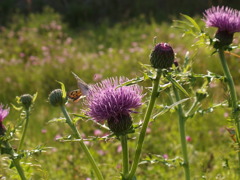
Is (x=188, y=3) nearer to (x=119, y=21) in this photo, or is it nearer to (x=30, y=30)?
(x=119, y=21)

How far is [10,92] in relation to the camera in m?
6.07

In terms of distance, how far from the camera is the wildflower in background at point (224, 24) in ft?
6.42

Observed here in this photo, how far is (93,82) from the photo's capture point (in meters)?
5.95

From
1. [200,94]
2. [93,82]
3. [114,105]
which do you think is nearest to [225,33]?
[200,94]

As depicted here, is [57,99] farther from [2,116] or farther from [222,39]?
[222,39]

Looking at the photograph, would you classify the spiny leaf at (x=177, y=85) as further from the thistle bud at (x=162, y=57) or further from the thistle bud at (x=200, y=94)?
the thistle bud at (x=200, y=94)

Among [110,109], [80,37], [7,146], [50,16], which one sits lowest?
[7,146]

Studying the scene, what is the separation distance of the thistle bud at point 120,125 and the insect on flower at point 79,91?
0.22m

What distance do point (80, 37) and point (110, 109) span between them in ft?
26.7

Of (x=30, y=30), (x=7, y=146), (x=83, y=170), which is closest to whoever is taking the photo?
(x=7, y=146)

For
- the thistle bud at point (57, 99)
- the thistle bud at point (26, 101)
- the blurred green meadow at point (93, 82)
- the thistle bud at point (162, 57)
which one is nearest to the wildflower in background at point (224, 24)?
the blurred green meadow at point (93, 82)

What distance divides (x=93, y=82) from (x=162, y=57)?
4494 millimetres

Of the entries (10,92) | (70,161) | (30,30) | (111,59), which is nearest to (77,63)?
(111,59)

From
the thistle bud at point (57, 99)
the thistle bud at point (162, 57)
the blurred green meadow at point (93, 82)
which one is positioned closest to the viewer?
the thistle bud at point (162, 57)
